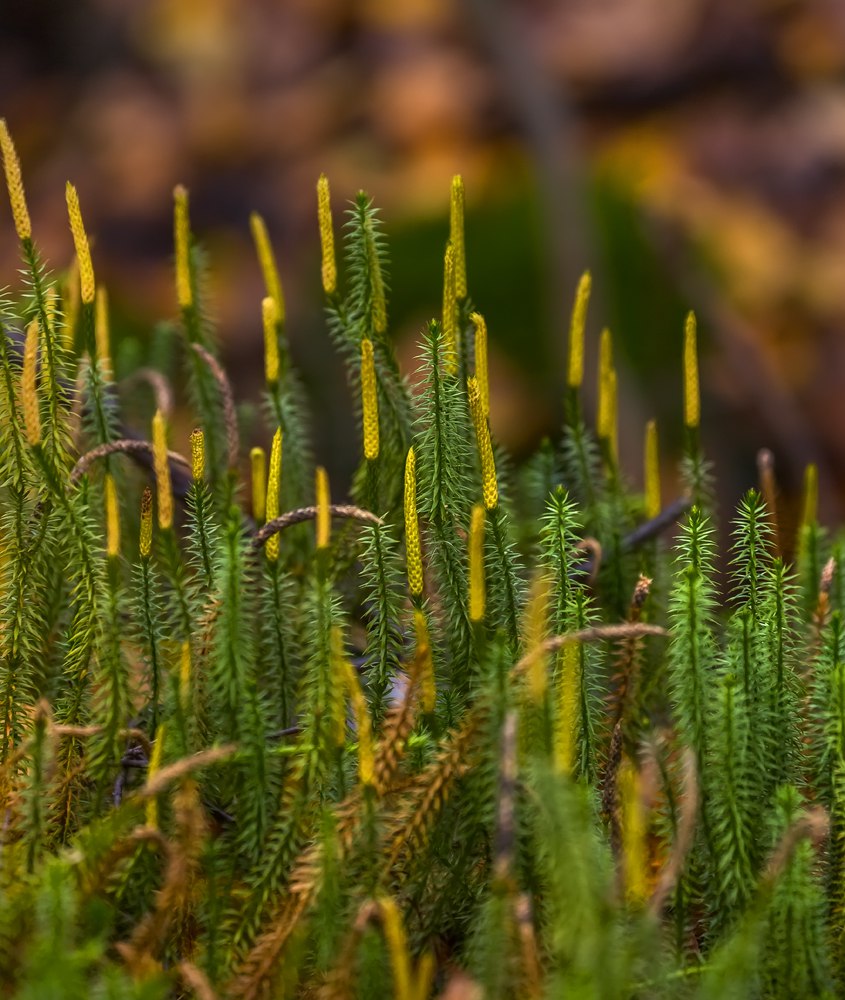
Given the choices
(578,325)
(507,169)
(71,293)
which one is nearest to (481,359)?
(578,325)

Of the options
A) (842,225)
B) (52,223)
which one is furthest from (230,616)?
(52,223)

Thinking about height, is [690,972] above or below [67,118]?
below

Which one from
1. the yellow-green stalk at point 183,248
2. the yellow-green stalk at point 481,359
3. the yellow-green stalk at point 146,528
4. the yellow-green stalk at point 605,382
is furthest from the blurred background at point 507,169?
the yellow-green stalk at point 146,528

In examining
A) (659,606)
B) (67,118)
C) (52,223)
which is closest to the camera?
(659,606)

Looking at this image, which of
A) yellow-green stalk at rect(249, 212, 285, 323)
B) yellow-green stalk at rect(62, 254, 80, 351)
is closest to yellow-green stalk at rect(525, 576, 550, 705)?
yellow-green stalk at rect(249, 212, 285, 323)

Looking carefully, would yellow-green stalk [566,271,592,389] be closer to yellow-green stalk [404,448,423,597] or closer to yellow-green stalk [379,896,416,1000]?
yellow-green stalk [404,448,423,597]

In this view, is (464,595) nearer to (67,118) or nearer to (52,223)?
(52,223)

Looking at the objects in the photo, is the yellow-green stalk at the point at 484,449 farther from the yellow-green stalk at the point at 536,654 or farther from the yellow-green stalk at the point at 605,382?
the yellow-green stalk at the point at 605,382
